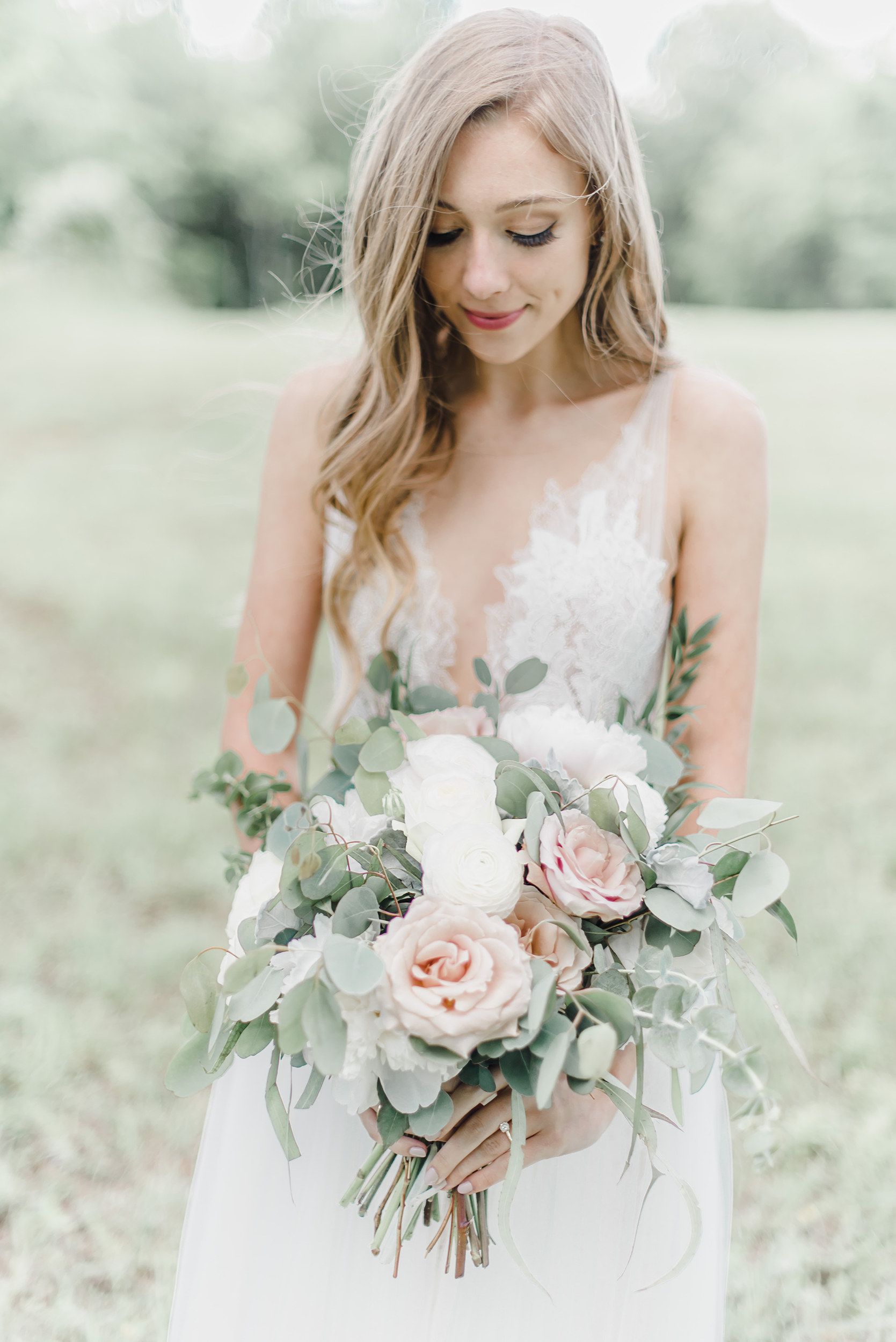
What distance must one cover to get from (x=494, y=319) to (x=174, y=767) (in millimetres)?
3538

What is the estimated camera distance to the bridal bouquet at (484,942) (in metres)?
0.91

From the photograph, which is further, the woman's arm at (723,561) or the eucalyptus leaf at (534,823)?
the woman's arm at (723,561)

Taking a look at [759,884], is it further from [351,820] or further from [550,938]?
[351,820]

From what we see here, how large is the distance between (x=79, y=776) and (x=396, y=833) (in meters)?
3.81

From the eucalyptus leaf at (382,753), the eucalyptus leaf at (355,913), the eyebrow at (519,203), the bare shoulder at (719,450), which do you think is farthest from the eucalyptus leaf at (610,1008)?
the eyebrow at (519,203)

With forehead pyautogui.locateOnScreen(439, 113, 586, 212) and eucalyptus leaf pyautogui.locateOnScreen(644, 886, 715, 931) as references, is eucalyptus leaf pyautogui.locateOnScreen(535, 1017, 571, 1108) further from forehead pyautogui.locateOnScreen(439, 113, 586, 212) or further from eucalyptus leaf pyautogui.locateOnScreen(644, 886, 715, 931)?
forehead pyautogui.locateOnScreen(439, 113, 586, 212)

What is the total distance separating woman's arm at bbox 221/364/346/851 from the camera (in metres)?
1.75

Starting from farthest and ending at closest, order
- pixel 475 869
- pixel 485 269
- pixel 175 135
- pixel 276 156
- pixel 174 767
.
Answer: pixel 175 135
pixel 276 156
pixel 174 767
pixel 485 269
pixel 475 869

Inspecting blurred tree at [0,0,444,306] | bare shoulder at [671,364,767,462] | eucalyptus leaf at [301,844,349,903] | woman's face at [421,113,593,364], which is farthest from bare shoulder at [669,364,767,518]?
blurred tree at [0,0,444,306]

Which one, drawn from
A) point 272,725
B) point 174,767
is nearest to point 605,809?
point 272,725

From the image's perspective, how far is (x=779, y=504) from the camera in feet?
23.5

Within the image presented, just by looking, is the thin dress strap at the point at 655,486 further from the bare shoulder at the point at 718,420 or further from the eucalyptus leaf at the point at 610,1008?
the eucalyptus leaf at the point at 610,1008

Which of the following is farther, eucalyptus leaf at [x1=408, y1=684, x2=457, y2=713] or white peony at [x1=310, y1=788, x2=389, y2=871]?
eucalyptus leaf at [x1=408, y1=684, x2=457, y2=713]

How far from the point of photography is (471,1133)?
3.62 feet
